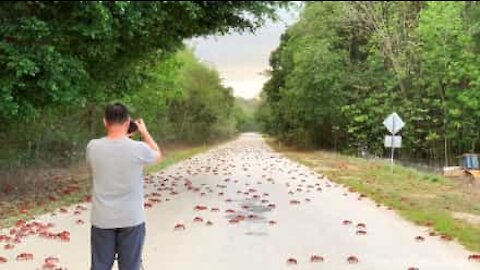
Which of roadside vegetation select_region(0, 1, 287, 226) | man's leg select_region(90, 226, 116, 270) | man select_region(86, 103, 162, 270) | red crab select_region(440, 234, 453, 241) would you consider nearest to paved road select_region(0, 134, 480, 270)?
red crab select_region(440, 234, 453, 241)

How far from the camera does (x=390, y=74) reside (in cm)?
4291

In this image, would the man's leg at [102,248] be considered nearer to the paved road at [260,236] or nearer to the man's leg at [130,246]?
the man's leg at [130,246]

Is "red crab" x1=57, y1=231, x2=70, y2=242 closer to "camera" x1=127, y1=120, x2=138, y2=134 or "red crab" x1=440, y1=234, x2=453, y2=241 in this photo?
"camera" x1=127, y1=120, x2=138, y2=134

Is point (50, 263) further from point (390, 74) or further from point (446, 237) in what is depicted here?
point (390, 74)

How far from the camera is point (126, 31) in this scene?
12508 millimetres

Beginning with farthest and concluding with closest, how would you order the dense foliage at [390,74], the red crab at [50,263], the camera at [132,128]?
the dense foliage at [390,74]
the red crab at [50,263]
the camera at [132,128]

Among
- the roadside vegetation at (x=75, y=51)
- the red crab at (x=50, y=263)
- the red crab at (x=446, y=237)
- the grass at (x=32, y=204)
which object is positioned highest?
the roadside vegetation at (x=75, y=51)

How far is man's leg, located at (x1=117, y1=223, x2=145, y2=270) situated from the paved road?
8.83 feet

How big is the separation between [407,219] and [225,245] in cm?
461

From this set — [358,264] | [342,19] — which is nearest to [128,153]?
[358,264]

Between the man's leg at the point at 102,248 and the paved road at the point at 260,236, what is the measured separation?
8.76 feet

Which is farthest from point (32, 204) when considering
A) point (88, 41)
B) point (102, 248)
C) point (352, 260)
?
point (102, 248)

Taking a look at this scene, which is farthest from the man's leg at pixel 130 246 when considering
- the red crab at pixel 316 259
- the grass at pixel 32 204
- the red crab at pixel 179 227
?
the grass at pixel 32 204

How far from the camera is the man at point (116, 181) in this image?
5.08m
